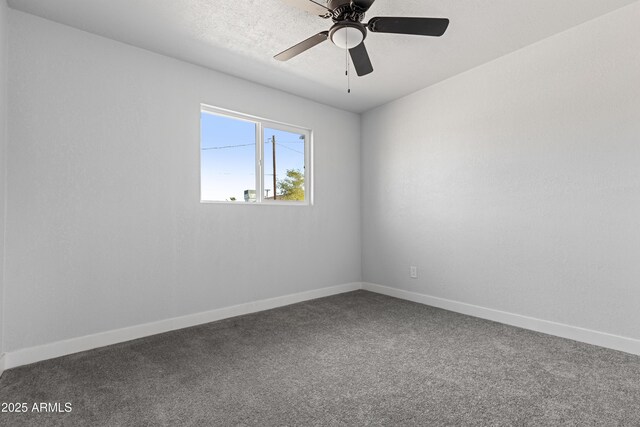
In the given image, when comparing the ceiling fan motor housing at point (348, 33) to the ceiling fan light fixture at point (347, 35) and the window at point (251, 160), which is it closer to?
the ceiling fan light fixture at point (347, 35)

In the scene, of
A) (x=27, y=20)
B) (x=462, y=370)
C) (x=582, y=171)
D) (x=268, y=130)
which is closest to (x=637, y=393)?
(x=462, y=370)

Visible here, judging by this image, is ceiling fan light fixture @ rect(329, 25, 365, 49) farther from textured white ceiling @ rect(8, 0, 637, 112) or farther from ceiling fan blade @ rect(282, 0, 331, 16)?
textured white ceiling @ rect(8, 0, 637, 112)

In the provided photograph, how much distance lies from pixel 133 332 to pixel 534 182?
3.57 meters

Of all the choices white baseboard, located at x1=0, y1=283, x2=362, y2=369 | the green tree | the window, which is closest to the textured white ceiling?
the window

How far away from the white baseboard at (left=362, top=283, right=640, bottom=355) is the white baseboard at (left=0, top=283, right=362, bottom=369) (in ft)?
4.36

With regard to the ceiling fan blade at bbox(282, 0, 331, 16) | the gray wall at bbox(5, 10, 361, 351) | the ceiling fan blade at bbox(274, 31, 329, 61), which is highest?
the ceiling fan blade at bbox(282, 0, 331, 16)

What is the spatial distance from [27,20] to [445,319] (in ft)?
13.4

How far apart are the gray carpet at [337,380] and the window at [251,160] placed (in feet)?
4.58

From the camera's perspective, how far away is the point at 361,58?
91.9 inches

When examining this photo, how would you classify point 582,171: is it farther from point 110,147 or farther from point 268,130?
point 110,147

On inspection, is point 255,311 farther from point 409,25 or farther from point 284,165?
point 409,25

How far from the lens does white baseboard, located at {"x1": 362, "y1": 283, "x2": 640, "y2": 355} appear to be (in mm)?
2328

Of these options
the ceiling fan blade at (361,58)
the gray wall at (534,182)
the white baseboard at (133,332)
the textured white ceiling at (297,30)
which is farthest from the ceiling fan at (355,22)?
the white baseboard at (133,332)

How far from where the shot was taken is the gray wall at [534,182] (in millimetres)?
2357
